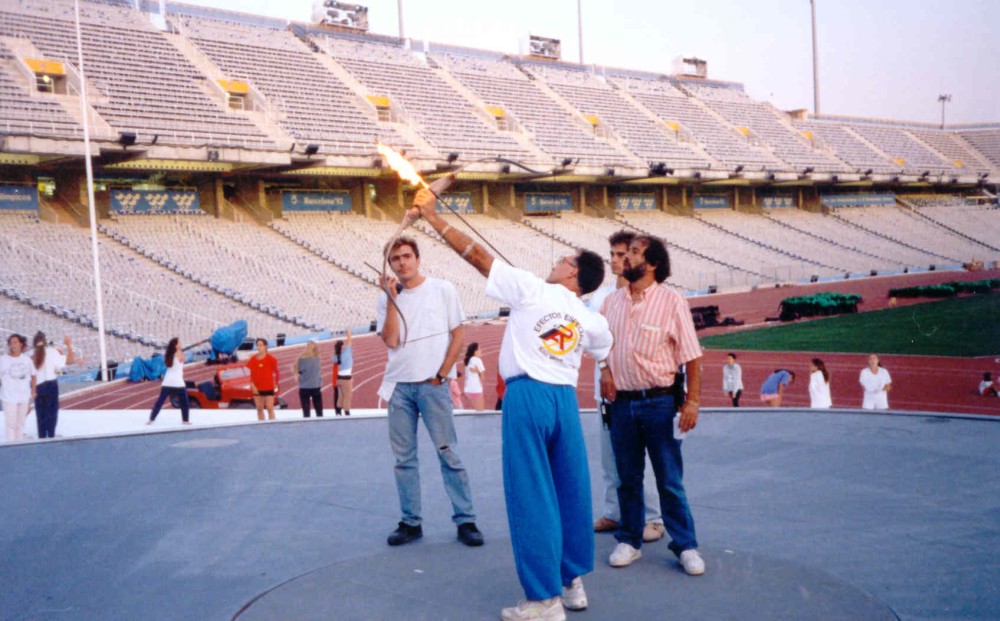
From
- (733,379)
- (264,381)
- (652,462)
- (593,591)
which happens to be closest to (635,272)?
(652,462)

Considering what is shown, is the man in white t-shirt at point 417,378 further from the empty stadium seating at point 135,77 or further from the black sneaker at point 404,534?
the empty stadium seating at point 135,77

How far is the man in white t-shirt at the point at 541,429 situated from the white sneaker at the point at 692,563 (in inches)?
23.6

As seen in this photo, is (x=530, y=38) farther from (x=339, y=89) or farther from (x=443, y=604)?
(x=443, y=604)

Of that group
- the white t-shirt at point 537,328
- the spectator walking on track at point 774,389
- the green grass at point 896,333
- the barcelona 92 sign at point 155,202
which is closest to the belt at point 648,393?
the white t-shirt at point 537,328

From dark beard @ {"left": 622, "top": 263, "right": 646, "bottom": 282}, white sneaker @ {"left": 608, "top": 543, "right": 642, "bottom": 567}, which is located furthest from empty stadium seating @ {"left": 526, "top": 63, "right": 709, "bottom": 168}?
white sneaker @ {"left": 608, "top": 543, "right": 642, "bottom": 567}

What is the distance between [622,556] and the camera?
450cm

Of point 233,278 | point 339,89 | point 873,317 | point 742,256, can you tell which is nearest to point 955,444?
point 873,317

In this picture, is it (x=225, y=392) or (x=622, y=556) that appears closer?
(x=622, y=556)

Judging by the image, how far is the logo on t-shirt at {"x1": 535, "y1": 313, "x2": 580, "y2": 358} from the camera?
4023 mm

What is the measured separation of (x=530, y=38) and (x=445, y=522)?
2115 inches

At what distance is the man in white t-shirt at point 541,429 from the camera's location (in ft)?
12.7

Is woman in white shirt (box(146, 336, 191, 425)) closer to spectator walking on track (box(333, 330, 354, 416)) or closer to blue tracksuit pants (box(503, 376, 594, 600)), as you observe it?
spectator walking on track (box(333, 330, 354, 416))

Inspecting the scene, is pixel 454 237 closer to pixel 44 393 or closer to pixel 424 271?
pixel 44 393

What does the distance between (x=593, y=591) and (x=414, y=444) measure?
4.88 feet
